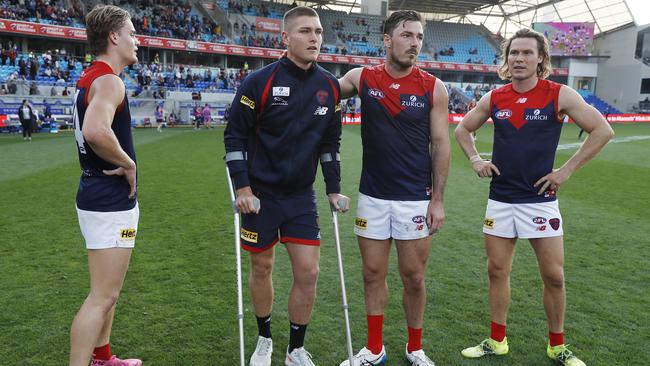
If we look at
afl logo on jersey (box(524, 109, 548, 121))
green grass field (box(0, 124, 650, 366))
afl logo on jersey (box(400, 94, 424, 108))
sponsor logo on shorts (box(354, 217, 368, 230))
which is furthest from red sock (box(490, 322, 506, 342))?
afl logo on jersey (box(400, 94, 424, 108))

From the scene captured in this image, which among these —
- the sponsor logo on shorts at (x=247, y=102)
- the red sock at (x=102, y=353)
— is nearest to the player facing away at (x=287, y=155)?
the sponsor logo on shorts at (x=247, y=102)

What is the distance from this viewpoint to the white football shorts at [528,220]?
3.96 meters

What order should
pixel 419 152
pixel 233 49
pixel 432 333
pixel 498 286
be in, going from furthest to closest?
pixel 233 49 < pixel 432 333 < pixel 498 286 < pixel 419 152

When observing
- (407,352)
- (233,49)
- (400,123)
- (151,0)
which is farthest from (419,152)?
(151,0)

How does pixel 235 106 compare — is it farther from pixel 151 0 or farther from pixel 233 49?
pixel 151 0

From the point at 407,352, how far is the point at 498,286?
0.97 metres

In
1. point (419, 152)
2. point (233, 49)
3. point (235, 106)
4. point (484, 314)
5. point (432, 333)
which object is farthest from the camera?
point (233, 49)

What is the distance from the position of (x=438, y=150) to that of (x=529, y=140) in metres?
0.80

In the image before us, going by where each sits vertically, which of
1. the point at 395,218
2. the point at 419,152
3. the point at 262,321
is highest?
the point at 419,152

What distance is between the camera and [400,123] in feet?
12.7

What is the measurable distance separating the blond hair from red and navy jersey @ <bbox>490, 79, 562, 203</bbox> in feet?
0.50

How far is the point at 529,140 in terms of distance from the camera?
159 inches

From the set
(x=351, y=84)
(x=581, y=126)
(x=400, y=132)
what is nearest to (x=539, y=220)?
(x=581, y=126)

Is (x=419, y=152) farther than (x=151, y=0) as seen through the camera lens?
No
